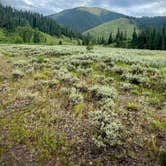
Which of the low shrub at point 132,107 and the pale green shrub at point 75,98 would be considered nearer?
the low shrub at point 132,107

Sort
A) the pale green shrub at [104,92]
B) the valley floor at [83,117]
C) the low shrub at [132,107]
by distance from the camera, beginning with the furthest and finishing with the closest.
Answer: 1. the pale green shrub at [104,92]
2. the low shrub at [132,107]
3. the valley floor at [83,117]

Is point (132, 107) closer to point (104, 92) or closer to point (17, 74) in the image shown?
point (104, 92)

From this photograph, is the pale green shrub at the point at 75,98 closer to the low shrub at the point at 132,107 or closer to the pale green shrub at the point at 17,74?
the low shrub at the point at 132,107

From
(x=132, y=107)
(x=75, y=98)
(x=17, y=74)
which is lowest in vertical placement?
(x=132, y=107)

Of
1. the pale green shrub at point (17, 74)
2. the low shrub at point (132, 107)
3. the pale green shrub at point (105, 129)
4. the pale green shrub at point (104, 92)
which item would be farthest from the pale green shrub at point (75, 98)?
the pale green shrub at point (17, 74)

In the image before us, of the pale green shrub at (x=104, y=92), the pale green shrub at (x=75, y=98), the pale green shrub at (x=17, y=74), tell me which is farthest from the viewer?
the pale green shrub at (x=17, y=74)

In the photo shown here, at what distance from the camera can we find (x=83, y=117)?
9750 mm

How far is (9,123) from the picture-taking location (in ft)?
31.2

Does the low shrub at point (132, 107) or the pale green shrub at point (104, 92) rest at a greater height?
the pale green shrub at point (104, 92)

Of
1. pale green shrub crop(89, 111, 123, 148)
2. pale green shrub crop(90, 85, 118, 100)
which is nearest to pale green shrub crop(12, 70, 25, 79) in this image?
pale green shrub crop(90, 85, 118, 100)

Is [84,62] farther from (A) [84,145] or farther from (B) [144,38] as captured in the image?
(B) [144,38]

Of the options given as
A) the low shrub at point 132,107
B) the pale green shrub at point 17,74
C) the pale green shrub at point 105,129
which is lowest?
the pale green shrub at point 105,129

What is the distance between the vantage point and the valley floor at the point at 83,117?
25.0 ft

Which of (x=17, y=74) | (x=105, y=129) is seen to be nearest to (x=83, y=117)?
(x=105, y=129)
